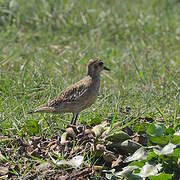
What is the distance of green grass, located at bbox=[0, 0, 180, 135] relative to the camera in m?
7.23

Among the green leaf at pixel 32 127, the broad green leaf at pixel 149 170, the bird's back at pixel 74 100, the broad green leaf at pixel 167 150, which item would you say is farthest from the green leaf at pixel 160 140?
the bird's back at pixel 74 100

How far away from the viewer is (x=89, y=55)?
10.4 meters

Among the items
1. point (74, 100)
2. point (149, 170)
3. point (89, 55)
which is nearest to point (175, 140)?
point (149, 170)

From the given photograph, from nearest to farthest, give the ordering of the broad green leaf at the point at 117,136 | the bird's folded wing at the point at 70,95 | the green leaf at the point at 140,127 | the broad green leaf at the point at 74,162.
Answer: the broad green leaf at the point at 74,162 < the broad green leaf at the point at 117,136 < the green leaf at the point at 140,127 < the bird's folded wing at the point at 70,95

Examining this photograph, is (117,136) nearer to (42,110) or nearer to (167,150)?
(167,150)

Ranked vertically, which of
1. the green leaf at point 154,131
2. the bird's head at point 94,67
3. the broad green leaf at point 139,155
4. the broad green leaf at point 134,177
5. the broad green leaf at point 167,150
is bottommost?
the broad green leaf at point 134,177

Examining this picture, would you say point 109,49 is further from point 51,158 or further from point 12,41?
point 51,158

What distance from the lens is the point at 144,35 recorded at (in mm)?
11281

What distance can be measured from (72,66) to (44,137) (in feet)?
10.5

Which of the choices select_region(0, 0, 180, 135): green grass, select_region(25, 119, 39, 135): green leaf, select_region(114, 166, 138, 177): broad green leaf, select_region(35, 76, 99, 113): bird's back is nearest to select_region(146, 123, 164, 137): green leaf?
select_region(114, 166, 138, 177): broad green leaf

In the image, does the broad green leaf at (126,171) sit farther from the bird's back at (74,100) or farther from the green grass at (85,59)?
the bird's back at (74,100)

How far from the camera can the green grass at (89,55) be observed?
7230 mm

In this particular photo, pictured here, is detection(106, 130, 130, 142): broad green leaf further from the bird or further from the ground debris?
the bird

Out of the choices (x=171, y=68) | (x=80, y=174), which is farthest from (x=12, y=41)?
(x=80, y=174)
